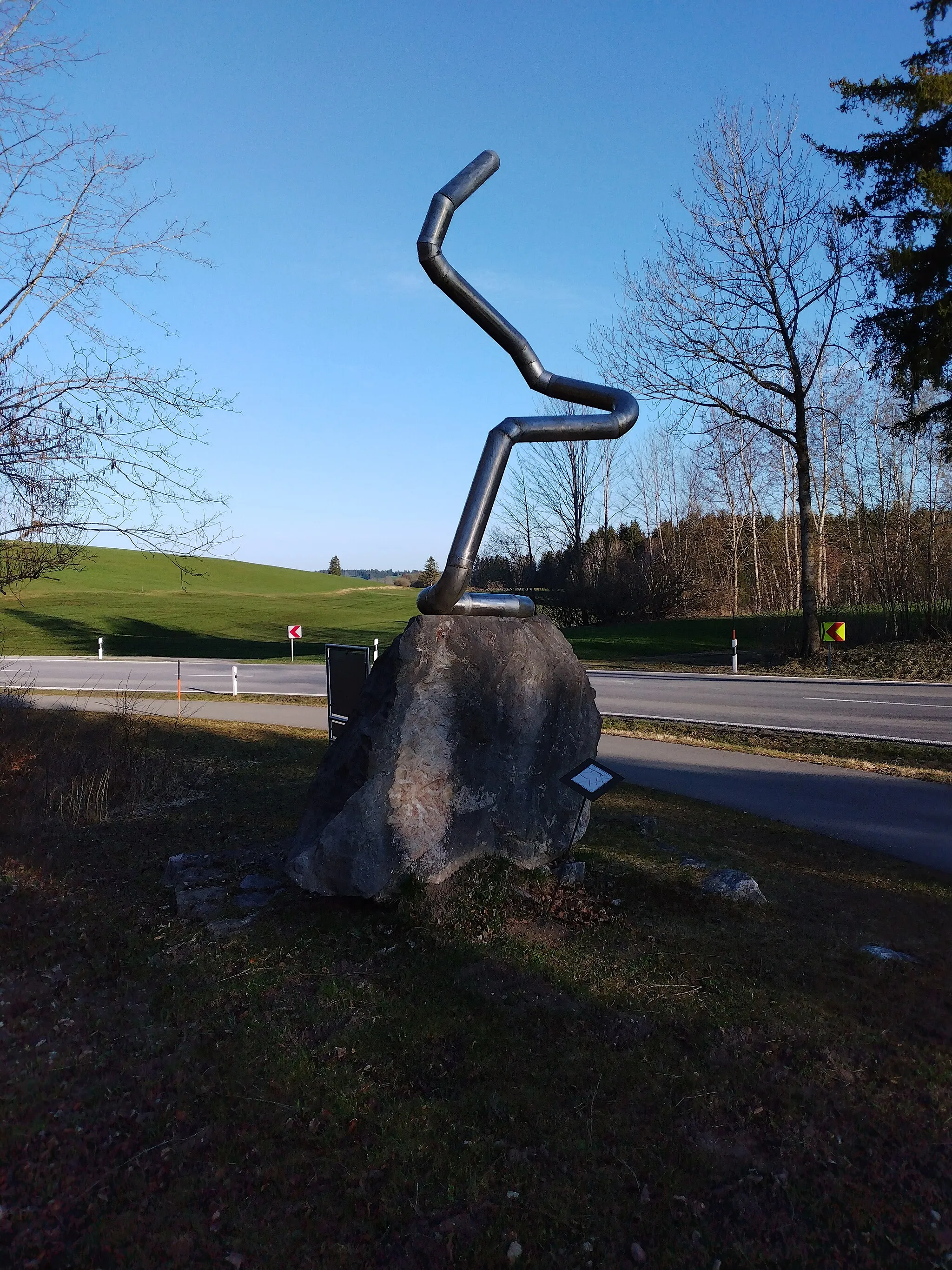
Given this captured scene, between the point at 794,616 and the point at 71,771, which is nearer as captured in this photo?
the point at 71,771

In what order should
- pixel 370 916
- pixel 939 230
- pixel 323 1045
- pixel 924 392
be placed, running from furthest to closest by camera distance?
pixel 924 392 → pixel 939 230 → pixel 370 916 → pixel 323 1045

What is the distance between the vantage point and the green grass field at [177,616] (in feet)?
111

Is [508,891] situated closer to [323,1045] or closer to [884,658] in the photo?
[323,1045]

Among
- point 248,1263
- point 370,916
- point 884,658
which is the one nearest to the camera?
point 248,1263

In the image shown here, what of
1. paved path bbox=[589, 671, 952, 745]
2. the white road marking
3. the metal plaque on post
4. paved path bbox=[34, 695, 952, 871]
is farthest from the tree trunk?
the metal plaque on post

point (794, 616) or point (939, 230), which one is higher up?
point (939, 230)

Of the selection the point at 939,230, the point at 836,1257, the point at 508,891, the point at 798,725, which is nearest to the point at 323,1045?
the point at 508,891

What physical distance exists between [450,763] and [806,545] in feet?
55.6

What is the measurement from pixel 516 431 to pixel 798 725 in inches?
361

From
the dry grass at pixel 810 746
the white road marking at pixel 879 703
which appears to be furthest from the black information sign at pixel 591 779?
the white road marking at pixel 879 703

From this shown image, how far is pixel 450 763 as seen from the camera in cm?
524

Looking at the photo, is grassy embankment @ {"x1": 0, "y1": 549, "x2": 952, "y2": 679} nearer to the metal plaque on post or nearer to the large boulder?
the metal plaque on post

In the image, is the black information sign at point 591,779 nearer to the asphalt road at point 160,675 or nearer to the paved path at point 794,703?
the paved path at point 794,703

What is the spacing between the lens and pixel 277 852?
20.7ft
